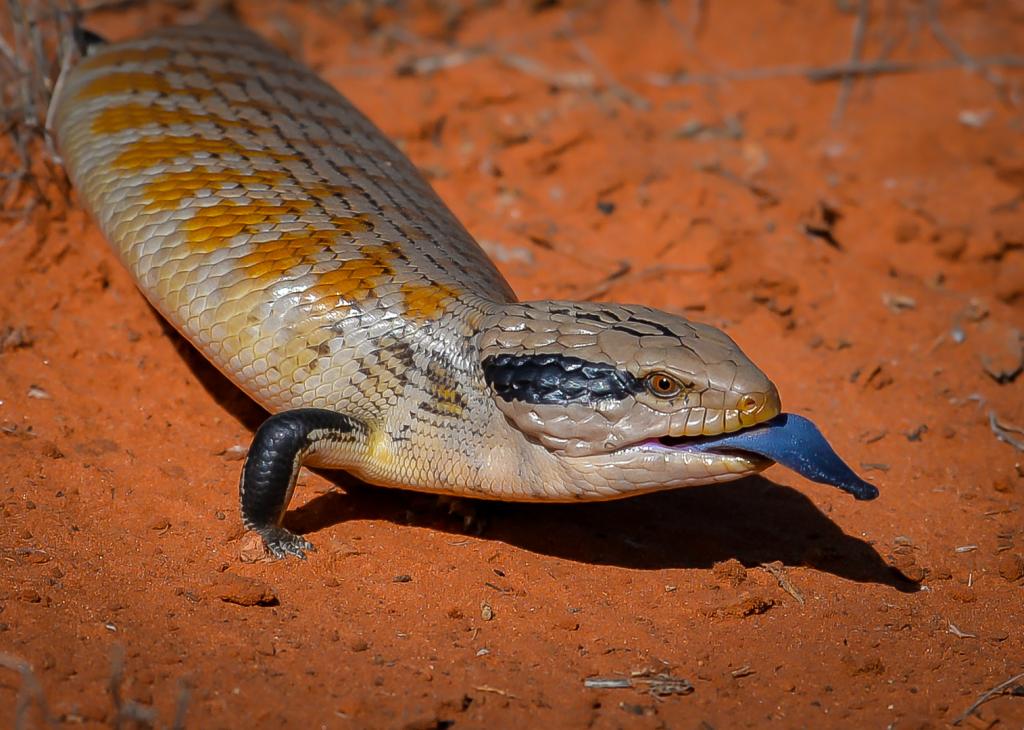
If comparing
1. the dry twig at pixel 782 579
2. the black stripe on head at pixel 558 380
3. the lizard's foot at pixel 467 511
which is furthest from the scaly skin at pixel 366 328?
the dry twig at pixel 782 579

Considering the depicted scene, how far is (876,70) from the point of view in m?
9.50

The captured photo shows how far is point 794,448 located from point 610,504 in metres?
1.35

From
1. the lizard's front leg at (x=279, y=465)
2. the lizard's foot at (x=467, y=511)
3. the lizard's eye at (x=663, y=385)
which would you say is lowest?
the lizard's foot at (x=467, y=511)

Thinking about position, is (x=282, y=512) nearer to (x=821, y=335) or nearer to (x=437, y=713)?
(x=437, y=713)

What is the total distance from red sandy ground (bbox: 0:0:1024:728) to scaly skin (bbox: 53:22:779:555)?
0.47 m

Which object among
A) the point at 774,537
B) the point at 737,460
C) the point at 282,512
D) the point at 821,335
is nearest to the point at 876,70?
the point at 821,335

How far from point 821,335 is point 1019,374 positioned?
1.16 meters

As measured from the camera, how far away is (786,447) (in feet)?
13.7

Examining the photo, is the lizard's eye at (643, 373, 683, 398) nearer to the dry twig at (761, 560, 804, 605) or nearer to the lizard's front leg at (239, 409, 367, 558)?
the dry twig at (761, 560, 804, 605)

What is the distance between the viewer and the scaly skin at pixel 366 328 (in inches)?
Result: 168

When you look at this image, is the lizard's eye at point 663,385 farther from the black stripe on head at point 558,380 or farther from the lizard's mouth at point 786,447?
the lizard's mouth at point 786,447

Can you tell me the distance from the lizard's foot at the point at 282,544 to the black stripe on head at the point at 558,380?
3.44 ft

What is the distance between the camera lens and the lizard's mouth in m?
4.17

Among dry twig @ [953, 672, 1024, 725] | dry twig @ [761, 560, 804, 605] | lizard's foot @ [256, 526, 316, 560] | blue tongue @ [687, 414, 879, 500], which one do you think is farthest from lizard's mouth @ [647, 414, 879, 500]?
lizard's foot @ [256, 526, 316, 560]
